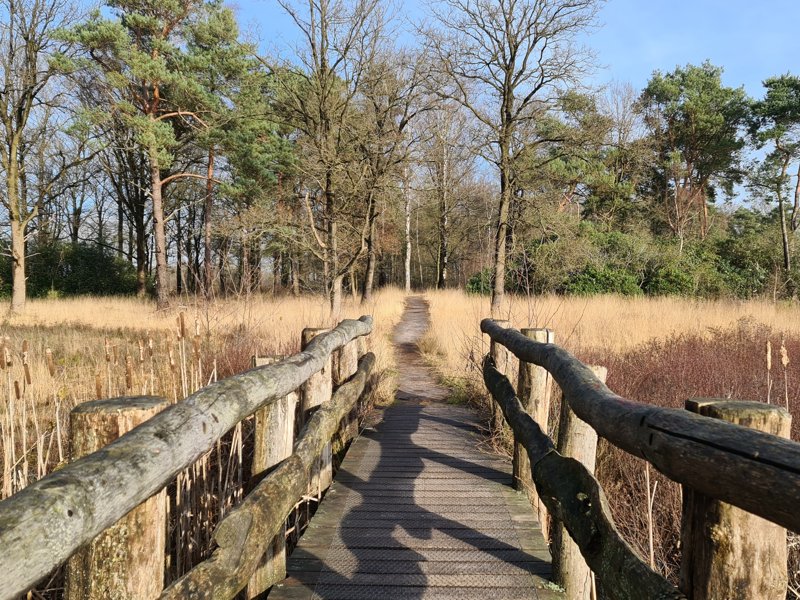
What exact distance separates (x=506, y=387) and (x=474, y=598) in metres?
1.82

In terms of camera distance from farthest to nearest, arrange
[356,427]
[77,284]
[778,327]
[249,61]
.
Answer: [77,284] → [249,61] → [778,327] → [356,427]

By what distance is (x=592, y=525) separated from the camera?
1797mm

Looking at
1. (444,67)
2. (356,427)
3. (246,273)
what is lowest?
(356,427)

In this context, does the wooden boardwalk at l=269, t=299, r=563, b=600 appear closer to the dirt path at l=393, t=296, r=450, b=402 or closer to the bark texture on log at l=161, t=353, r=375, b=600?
the bark texture on log at l=161, t=353, r=375, b=600

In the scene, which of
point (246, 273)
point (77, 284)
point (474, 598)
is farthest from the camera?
point (77, 284)

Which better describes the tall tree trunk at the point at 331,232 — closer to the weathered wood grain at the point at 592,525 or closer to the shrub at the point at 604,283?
the shrub at the point at 604,283

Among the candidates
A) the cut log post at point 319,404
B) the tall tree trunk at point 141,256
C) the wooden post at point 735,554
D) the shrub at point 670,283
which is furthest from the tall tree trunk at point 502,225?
the tall tree trunk at point 141,256

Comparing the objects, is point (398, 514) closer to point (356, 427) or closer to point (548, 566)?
point (548, 566)

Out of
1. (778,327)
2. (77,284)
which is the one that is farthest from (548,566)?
(77,284)

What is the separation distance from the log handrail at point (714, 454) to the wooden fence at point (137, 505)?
127cm

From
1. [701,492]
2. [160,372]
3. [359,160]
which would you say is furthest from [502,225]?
[701,492]

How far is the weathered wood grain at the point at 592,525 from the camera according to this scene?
146cm

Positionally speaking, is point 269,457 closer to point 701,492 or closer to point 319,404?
point 319,404

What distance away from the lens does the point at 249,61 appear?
69.6 ft
